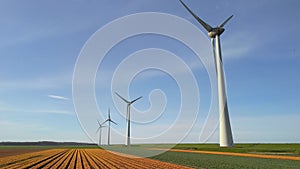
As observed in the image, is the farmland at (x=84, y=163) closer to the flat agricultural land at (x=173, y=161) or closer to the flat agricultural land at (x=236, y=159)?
the flat agricultural land at (x=173, y=161)

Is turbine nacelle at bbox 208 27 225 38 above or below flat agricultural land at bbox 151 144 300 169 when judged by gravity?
above

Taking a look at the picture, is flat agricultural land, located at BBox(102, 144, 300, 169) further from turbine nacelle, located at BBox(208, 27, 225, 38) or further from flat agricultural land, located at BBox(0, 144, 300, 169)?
turbine nacelle, located at BBox(208, 27, 225, 38)

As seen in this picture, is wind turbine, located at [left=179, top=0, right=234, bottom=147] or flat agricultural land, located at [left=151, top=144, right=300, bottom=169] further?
wind turbine, located at [left=179, top=0, right=234, bottom=147]

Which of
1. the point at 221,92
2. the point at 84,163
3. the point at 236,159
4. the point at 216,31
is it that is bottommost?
the point at 84,163

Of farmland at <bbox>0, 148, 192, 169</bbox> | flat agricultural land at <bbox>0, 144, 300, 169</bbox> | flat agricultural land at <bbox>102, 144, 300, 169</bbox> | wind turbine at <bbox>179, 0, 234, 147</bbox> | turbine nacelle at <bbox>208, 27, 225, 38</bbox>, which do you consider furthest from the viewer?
turbine nacelle at <bbox>208, 27, 225, 38</bbox>

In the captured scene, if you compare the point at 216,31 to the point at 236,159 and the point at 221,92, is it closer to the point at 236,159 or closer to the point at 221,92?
the point at 221,92

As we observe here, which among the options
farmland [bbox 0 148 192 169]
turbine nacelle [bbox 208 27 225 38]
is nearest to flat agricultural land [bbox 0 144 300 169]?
farmland [bbox 0 148 192 169]

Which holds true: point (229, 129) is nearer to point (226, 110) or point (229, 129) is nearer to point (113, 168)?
point (226, 110)

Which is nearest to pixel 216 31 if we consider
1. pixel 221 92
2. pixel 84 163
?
pixel 221 92

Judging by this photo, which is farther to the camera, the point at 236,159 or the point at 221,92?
the point at 221,92

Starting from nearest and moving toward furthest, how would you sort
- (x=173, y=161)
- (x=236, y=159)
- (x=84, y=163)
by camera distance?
(x=84, y=163)
(x=173, y=161)
(x=236, y=159)

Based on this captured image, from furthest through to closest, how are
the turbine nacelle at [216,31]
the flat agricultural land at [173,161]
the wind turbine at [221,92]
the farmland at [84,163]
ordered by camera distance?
the turbine nacelle at [216,31] → the wind turbine at [221,92] → the farmland at [84,163] → the flat agricultural land at [173,161]

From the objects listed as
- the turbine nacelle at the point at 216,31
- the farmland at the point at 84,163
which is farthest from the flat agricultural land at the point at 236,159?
the turbine nacelle at the point at 216,31

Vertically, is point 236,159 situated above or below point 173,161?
above
